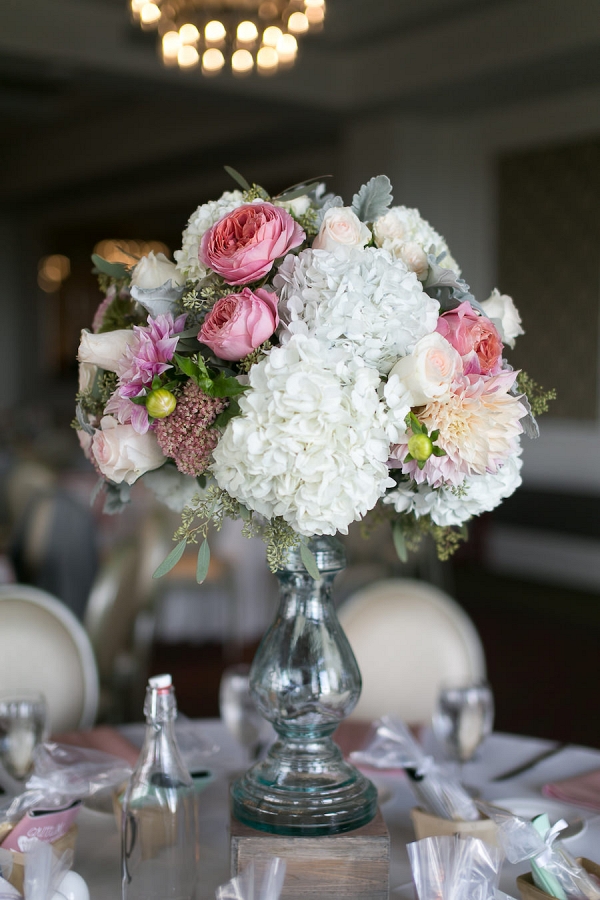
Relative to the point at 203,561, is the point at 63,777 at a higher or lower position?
lower

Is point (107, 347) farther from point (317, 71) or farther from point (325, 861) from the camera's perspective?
point (317, 71)

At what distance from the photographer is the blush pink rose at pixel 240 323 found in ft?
3.50

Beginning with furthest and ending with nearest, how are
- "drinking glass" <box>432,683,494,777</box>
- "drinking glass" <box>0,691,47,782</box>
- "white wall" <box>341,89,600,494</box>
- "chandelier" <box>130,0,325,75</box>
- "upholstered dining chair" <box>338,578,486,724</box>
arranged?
"white wall" <box>341,89,600,494</box> < "chandelier" <box>130,0,325,75</box> < "upholstered dining chair" <box>338,578,486,724</box> < "drinking glass" <box>432,683,494,777</box> < "drinking glass" <box>0,691,47,782</box>

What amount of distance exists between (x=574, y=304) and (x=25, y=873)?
5.84 meters

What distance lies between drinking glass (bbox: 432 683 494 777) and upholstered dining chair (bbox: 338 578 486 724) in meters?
0.53

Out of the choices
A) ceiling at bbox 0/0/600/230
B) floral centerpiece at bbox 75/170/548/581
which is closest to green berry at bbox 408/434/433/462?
floral centerpiece at bbox 75/170/548/581

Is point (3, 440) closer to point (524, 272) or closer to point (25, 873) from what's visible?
point (524, 272)

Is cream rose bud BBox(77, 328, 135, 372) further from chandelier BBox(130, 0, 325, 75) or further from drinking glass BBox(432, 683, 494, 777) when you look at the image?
chandelier BBox(130, 0, 325, 75)

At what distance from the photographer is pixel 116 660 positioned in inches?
122

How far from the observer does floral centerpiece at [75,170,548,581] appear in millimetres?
1037

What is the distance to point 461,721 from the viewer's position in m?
1.69

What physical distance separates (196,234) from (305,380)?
29 centimetres

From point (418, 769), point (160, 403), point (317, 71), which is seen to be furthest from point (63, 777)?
point (317, 71)

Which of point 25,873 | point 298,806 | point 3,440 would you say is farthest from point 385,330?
point 3,440
